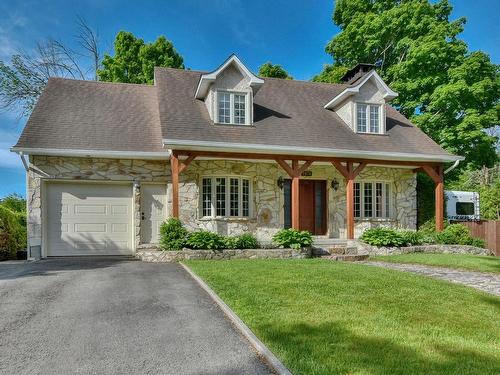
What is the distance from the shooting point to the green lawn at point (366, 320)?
3.52 m

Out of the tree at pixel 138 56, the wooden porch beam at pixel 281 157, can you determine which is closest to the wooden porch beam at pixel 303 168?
the wooden porch beam at pixel 281 157

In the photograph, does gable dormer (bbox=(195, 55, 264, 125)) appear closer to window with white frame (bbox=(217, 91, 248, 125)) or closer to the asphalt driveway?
window with white frame (bbox=(217, 91, 248, 125))

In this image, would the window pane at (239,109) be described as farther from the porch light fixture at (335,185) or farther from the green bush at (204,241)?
the green bush at (204,241)

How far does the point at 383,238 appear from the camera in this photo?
12.2m

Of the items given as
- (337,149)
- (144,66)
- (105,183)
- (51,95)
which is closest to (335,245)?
(337,149)

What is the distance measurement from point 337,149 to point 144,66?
15094 millimetres

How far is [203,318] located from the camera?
16.3 feet

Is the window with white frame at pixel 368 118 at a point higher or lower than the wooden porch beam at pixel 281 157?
higher

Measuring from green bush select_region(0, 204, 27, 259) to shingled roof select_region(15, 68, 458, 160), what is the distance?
266 cm

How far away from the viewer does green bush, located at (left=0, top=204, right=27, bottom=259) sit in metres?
11.5

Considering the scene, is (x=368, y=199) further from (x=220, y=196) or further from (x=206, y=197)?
(x=206, y=197)

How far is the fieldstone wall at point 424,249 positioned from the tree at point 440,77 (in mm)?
7418

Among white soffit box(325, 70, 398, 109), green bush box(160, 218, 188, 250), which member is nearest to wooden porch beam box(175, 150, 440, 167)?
green bush box(160, 218, 188, 250)

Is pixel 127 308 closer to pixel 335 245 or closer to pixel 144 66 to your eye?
pixel 335 245
